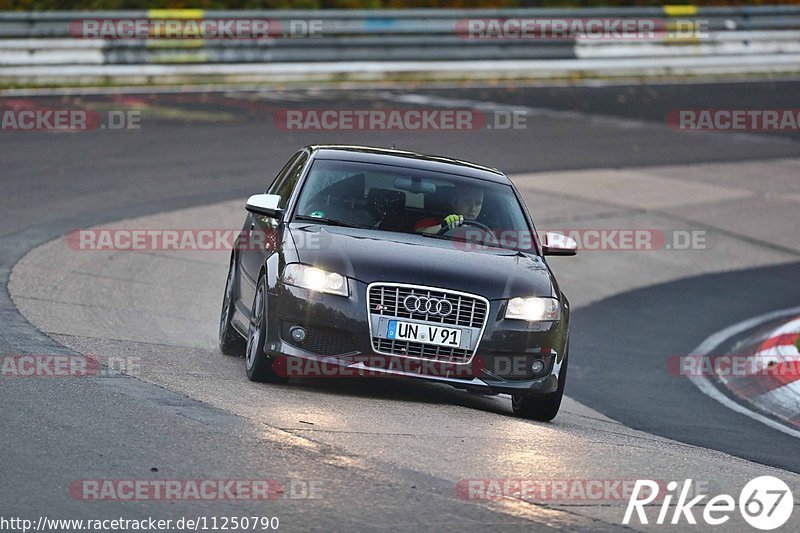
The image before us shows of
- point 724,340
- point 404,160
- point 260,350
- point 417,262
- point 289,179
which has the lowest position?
point 724,340

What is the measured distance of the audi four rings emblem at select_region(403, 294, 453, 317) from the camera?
858cm

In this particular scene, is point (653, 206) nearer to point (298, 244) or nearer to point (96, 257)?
point (96, 257)

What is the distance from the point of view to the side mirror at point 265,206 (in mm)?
9648

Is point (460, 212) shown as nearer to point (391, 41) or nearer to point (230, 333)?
point (230, 333)

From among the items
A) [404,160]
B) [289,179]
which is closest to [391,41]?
[289,179]

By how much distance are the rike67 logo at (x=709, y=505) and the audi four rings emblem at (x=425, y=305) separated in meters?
1.98

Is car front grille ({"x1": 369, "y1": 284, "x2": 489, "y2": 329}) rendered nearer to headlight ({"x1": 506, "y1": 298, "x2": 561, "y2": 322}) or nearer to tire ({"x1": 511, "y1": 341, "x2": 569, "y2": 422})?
headlight ({"x1": 506, "y1": 298, "x2": 561, "y2": 322})

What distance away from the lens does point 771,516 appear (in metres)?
6.65

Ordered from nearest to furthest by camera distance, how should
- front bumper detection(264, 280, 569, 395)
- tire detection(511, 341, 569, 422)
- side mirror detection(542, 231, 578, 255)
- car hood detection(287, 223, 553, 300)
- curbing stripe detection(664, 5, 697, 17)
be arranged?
front bumper detection(264, 280, 569, 395) → car hood detection(287, 223, 553, 300) → tire detection(511, 341, 569, 422) → side mirror detection(542, 231, 578, 255) → curbing stripe detection(664, 5, 697, 17)

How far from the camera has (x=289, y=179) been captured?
10508mm

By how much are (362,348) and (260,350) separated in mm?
707

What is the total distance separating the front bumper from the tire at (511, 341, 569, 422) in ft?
0.74

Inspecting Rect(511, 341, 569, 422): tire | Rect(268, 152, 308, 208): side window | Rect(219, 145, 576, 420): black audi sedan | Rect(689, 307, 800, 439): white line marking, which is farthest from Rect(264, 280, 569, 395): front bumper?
Rect(689, 307, 800, 439): white line marking

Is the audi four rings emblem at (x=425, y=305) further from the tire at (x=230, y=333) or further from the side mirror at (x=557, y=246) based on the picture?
the tire at (x=230, y=333)
